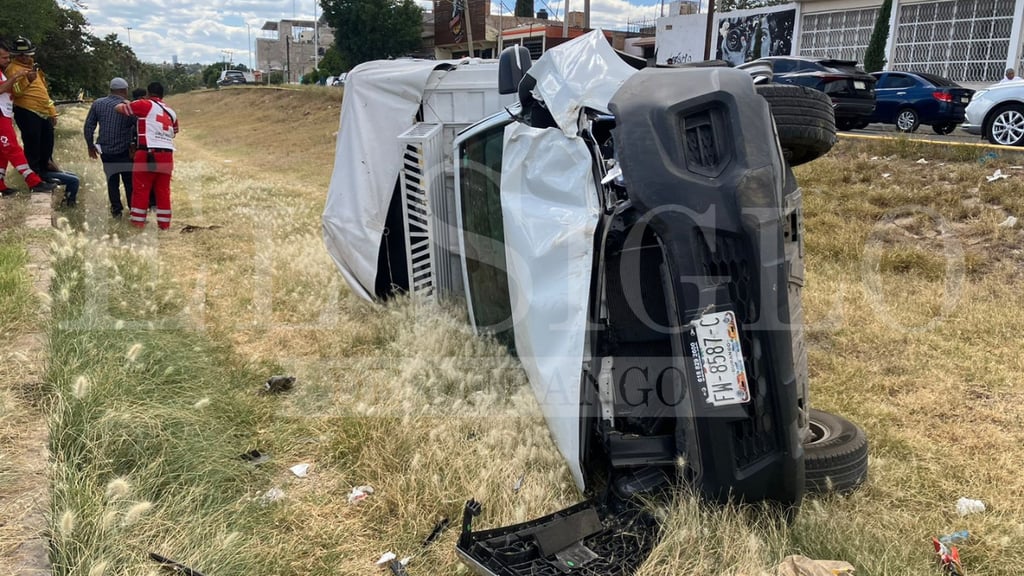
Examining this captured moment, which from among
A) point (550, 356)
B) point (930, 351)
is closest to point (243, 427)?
point (550, 356)

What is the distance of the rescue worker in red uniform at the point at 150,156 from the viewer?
8016 mm

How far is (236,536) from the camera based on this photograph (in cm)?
238

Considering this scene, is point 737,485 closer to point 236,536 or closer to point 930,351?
point 236,536

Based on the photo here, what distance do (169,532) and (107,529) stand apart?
0.21 m

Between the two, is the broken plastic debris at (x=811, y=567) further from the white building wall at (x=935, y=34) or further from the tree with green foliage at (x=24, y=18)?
the white building wall at (x=935, y=34)

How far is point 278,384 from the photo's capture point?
13.0 ft

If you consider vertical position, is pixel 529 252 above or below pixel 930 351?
above

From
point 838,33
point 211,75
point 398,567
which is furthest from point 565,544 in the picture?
point 211,75

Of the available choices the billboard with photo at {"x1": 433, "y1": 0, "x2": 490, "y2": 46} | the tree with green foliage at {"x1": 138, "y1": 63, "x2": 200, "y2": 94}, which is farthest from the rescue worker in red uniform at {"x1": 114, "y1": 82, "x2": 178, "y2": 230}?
the tree with green foliage at {"x1": 138, "y1": 63, "x2": 200, "y2": 94}

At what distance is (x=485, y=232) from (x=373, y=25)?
53.4 meters

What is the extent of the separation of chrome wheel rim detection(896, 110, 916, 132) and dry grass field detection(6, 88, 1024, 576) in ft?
31.5

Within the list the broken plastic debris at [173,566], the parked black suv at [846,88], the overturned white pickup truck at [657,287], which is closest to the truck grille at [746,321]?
the overturned white pickup truck at [657,287]

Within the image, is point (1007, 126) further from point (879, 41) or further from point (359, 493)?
point (879, 41)

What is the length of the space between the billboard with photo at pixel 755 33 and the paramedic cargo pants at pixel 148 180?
83.9 ft
